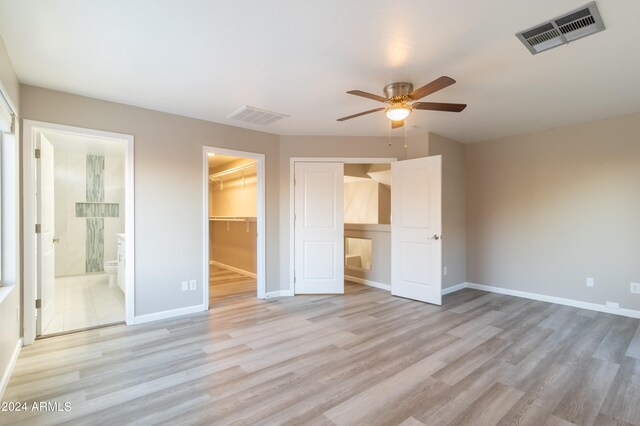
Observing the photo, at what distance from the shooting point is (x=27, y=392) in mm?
2189

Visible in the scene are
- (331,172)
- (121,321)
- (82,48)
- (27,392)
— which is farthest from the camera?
(331,172)

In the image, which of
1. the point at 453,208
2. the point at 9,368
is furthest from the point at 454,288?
the point at 9,368

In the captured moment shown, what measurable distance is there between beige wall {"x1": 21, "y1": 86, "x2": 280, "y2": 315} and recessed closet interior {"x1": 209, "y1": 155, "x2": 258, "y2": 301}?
1416mm

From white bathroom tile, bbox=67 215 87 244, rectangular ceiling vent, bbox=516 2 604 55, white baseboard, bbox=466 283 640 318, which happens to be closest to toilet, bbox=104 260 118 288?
white bathroom tile, bbox=67 215 87 244

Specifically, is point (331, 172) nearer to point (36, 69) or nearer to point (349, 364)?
point (349, 364)

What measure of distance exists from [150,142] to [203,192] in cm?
83

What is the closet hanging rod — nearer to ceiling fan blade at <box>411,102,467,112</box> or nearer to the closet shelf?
the closet shelf

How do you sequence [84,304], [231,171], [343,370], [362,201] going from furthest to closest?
[362,201] → [231,171] → [84,304] → [343,370]

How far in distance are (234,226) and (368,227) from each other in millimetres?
3069

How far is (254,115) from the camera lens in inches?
152

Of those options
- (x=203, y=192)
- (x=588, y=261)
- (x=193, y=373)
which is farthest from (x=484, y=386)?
(x=203, y=192)

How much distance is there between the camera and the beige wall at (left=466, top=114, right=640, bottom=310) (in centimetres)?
390

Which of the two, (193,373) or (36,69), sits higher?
(36,69)

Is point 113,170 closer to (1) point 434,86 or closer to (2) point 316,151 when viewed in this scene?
(2) point 316,151
